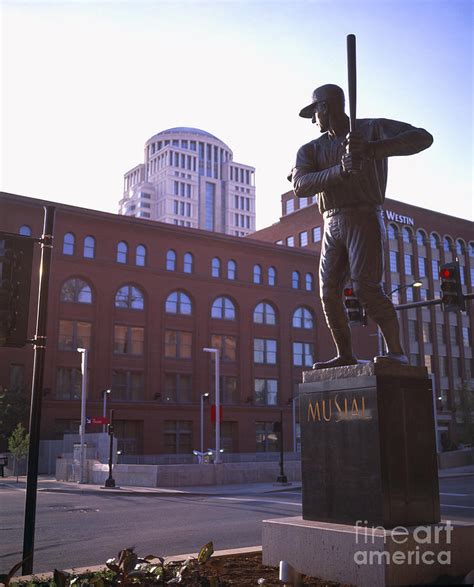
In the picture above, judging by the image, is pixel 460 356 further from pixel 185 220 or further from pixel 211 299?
pixel 185 220

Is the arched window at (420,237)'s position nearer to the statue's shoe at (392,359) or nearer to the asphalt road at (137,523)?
the asphalt road at (137,523)

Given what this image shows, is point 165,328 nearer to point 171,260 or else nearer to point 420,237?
point 171,260

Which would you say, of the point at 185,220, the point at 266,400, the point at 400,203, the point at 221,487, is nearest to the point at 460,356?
the point at 400,203

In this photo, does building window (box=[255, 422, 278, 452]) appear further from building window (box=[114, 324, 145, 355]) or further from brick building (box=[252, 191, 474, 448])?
building window (box=[114, 324, 145, 355])

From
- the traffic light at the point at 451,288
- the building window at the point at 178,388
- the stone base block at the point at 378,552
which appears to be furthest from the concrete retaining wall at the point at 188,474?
the stone base block at the point at 378,552

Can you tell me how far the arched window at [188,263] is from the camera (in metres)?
61.4

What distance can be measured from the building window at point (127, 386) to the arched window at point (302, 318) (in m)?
18.7

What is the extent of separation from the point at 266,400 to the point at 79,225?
24.6 metres

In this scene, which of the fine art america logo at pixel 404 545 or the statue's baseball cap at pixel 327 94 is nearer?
the fine art america logo at pixel 404 545

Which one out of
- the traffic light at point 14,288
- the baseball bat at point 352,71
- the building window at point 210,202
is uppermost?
the building window at point 210,202

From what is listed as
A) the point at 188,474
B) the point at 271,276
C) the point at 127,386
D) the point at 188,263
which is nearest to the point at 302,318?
the point at 271,276

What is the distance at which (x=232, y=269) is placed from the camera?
64438mm

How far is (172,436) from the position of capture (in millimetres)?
57531

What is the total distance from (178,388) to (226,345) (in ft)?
22.3
